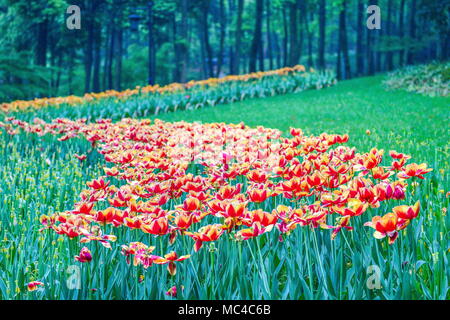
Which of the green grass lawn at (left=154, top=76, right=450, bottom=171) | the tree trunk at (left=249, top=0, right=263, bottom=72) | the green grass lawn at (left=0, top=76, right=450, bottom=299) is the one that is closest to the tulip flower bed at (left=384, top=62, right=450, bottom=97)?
the green grass lawn at (left=154, top=76, right=450, bottom=171)

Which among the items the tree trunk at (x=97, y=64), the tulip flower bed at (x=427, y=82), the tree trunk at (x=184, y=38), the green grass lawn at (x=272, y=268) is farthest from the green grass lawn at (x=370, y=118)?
the tree trunk at (x=97, y=64)

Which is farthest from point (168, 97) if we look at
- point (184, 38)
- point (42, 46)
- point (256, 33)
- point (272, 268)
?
point (272, 268)

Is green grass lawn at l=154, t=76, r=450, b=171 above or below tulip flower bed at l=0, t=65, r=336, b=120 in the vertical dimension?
below

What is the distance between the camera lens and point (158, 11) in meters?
27.4

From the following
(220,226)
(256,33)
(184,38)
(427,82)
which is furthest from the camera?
(256,33)

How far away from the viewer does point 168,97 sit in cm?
1436

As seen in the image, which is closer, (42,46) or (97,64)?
(42,46)

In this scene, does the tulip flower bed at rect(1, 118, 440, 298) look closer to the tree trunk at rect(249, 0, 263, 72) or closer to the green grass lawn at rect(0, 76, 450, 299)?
the green grass lawn at rect(0, 76, 450, 299)

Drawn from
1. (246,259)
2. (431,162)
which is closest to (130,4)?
(431,162)

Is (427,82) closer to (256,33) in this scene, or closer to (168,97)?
(168,97)

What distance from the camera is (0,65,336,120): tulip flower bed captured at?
37.6 ft
